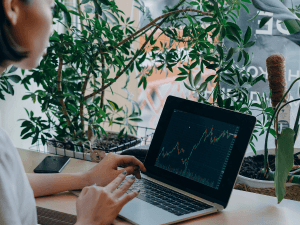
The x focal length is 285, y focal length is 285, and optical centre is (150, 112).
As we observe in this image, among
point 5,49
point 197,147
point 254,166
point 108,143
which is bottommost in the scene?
point 108,143

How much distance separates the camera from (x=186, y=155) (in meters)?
0.81

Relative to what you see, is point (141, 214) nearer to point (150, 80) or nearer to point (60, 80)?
point (60, 80)

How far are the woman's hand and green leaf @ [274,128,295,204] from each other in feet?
1.28

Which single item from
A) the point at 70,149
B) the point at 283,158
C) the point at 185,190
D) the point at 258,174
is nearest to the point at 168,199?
the point at 185,190

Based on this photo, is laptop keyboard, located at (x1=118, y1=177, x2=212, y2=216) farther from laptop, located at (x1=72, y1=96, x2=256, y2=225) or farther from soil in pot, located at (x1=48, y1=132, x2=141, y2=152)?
soil in pot, located at (x1=48, y1=132, x2=141, y2=152)

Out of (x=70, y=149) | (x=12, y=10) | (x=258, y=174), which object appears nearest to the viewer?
(x=12, y=10)

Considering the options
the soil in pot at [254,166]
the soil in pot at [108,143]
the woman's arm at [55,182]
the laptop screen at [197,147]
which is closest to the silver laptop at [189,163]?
the laptop screen at [197,147]

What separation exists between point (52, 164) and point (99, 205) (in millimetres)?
455

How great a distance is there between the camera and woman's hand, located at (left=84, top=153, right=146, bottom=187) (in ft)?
2.75

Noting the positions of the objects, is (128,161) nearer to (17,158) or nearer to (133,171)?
(133,171)

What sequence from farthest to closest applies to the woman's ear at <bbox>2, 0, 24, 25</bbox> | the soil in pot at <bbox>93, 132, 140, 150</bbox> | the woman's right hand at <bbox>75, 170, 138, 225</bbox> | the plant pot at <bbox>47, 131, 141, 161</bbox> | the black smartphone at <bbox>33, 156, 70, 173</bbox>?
the soil in pot at <bbox>93, 132, 140, 150</bbox>
the plant pot at <bbox>47, 131, 141, 161</bbox>
the black smartphone at <bbox>33, 156, 70, 173</bbox>
the woman's right hand at <bbox>75, 170, 138, 225</bbox>
the woman's ear at <bbox>2, 0, 24, 25</bbox>

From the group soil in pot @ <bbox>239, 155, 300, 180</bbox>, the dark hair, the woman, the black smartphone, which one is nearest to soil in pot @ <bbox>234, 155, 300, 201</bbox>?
soil in pot @ <bbox>239, 155, 300, 180</bbox>

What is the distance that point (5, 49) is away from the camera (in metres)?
0.54

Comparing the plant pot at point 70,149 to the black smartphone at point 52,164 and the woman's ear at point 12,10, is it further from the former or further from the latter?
the woman's ear at point 12,10
